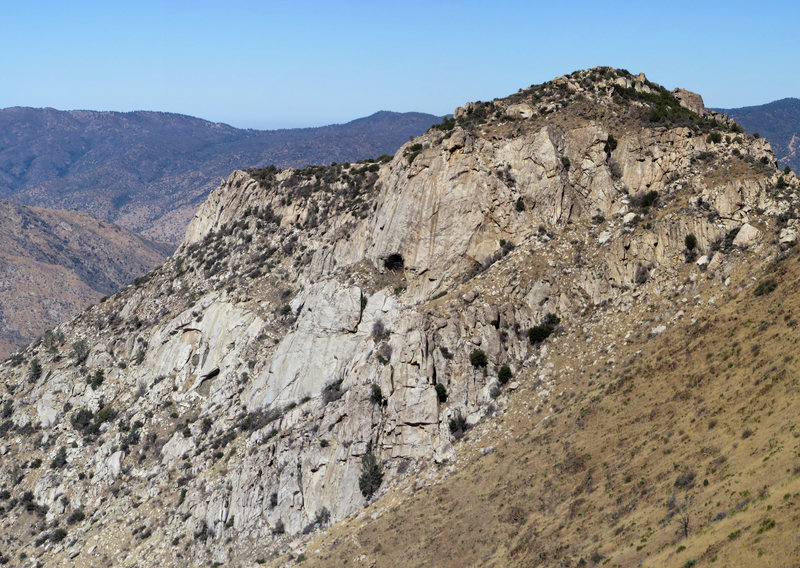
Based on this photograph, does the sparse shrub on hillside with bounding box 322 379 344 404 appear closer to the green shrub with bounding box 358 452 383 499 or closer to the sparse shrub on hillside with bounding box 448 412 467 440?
the green shrub with bounding box 358 452 383 499

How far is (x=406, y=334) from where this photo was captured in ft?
182

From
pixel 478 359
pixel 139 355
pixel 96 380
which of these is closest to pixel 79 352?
pixel 96 380

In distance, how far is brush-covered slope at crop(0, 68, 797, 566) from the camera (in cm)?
5150

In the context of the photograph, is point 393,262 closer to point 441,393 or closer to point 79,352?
point 441,393

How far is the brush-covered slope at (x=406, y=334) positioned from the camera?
5150 centimetres

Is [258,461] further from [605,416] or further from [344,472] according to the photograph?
[605,416]

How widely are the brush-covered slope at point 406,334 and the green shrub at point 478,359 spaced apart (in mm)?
148

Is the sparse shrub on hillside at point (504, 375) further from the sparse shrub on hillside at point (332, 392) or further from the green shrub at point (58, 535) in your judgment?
the green shrub at point (58, 535)

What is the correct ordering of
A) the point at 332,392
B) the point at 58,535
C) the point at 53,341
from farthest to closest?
the point at 53,341
the point at 58,535
the point at 332,392

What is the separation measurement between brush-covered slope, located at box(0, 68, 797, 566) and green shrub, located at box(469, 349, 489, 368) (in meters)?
0.15

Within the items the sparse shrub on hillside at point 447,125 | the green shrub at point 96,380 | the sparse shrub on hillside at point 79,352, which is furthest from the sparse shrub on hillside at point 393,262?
the sparse shrub on hillside at point 79,352

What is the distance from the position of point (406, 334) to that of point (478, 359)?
5.98 meters

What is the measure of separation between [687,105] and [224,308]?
168 ft

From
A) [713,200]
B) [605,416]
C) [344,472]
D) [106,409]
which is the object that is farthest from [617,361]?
[106,409]
